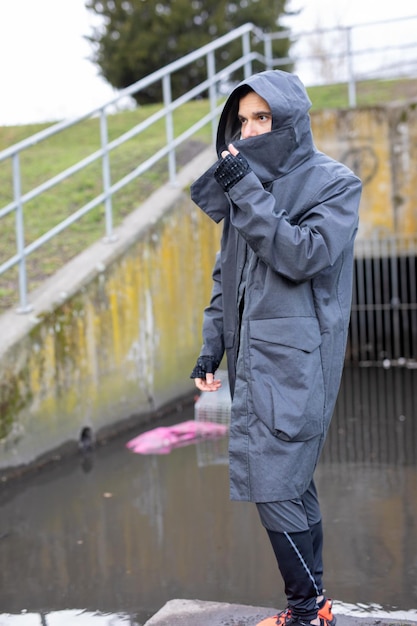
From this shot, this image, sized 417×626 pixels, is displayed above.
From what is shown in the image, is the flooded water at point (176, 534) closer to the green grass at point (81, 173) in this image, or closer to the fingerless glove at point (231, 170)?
the green grass at point (81, 173)

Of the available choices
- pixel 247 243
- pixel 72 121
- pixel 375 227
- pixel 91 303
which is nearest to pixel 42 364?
pixel 91 303

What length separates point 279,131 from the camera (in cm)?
247

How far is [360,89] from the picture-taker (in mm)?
14117

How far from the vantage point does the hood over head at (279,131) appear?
2463mm

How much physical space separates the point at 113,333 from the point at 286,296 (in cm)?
380

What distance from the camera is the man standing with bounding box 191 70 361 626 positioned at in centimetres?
241

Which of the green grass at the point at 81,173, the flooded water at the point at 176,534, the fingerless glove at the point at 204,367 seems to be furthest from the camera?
the green grass at the point at 81,173

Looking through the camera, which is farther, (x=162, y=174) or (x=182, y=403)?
(x=162, y=174)

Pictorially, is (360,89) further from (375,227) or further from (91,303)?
(91,303)

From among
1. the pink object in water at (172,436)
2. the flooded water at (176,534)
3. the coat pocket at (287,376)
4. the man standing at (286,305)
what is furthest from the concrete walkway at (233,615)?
the pink object in water at (172,436)

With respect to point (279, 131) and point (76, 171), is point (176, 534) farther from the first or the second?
point (76, 171)

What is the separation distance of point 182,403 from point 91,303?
1.71 metres

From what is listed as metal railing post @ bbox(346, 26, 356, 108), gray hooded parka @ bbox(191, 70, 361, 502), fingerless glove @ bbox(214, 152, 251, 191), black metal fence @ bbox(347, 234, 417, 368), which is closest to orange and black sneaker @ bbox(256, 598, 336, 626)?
gray hooded parka @ bbox(191, 70, 361, 502)

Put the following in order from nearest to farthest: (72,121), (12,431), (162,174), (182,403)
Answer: (12,431)
(72,121)
(182,403)
(162,174)
